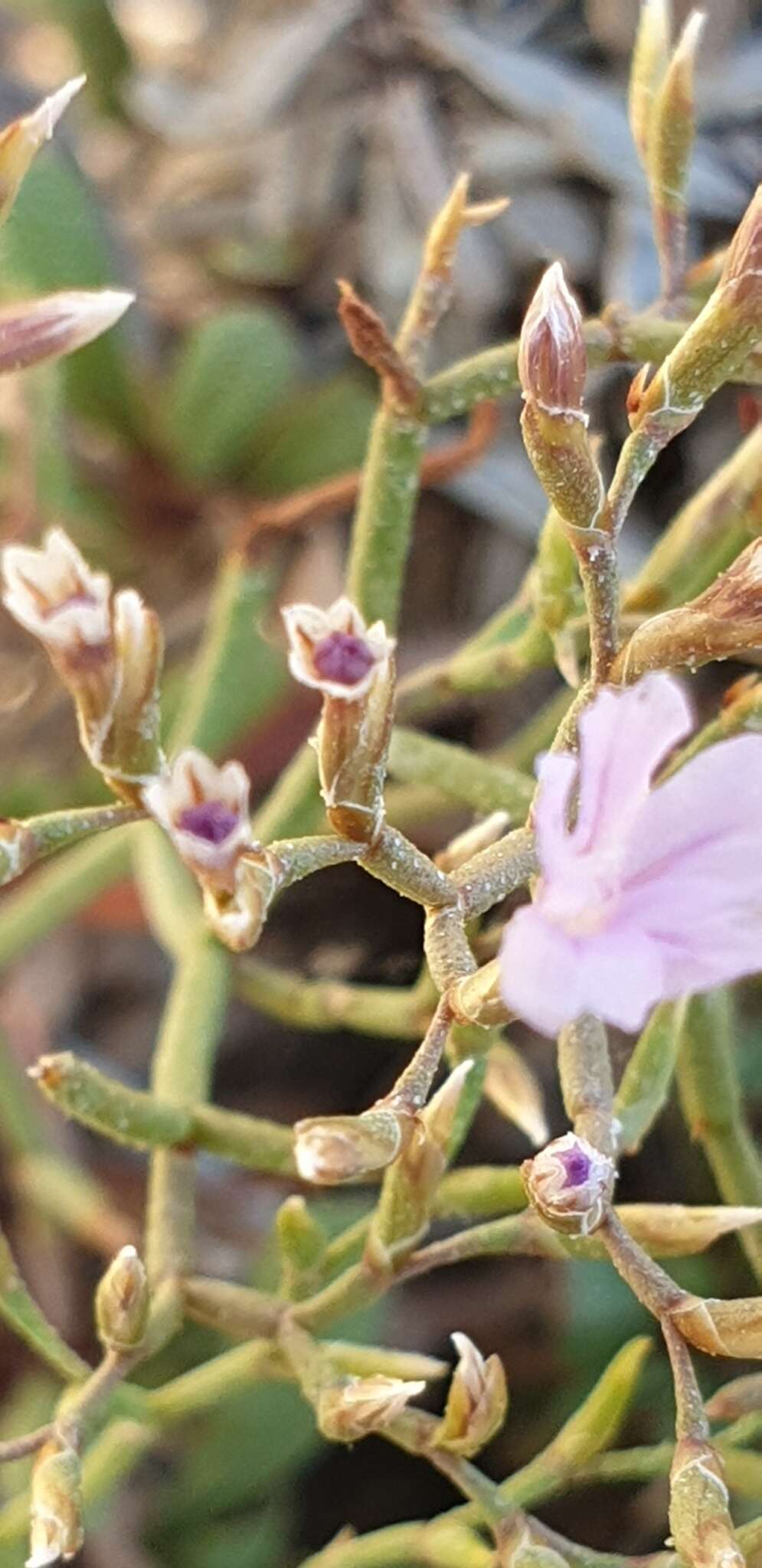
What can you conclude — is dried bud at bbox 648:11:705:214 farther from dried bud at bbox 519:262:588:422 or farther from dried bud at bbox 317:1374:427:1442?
dried bud at bbox 317:1374:427:1442

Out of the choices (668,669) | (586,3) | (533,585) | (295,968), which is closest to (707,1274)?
(295,968)

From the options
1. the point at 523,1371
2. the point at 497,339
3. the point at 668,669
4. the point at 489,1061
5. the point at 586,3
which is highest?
the point at 586,3

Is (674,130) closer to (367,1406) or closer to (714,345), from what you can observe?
(714,345)

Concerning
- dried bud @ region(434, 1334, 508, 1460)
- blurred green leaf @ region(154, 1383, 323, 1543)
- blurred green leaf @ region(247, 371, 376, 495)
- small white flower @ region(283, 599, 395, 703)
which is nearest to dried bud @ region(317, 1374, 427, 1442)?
dried bud @ region(434, 1334, 508, 1460)

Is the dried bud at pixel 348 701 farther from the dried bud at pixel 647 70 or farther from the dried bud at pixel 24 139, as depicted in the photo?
the dried bud at pixel 647 70

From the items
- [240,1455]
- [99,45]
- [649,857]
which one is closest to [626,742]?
[649,857]

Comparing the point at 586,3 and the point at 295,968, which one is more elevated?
the point at 586,3

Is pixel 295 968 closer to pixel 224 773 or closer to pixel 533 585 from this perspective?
pixel 533 585
